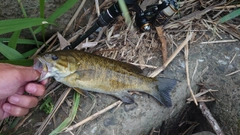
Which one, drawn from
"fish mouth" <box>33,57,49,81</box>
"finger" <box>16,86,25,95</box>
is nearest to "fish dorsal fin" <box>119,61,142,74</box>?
"fish mouth" <box>33,57,49,81</box>

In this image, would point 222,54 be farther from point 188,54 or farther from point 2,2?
point 2,2

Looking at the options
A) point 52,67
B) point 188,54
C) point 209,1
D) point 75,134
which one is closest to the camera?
point 52,67

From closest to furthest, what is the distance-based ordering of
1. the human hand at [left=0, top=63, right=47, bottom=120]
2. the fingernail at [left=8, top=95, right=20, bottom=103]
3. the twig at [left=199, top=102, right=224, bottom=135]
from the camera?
the human hand at [left=0, top=63, right=47, bottom=120] < the fingernail at [left=8, top=95, right=20, bottom=103] < the twig at [left=199, top=102, right=224, bottom=135]

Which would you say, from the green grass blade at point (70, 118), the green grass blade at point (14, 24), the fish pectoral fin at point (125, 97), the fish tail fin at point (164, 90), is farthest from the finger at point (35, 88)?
the fish tail fin at point (164, 90)

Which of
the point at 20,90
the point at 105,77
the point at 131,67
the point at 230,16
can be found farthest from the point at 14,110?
the point at 230,16

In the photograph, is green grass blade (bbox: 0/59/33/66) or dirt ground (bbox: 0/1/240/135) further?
dirt ground (bbox: 0/1/240/135)

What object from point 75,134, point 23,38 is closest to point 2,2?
point 23,38

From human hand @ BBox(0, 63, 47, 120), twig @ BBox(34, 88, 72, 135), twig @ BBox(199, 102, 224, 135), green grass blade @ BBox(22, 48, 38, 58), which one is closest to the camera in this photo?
human hand @ BBox(0, 63, 47, 120)

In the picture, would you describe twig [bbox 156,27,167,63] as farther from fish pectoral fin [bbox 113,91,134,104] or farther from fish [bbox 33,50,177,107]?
fish pectoral fin [bbox 113,91,134,104]

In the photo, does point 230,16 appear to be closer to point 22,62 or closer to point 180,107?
point 180,107
